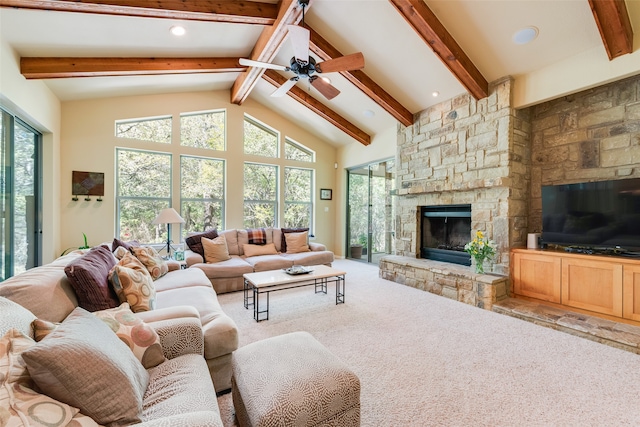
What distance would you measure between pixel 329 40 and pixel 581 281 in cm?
441

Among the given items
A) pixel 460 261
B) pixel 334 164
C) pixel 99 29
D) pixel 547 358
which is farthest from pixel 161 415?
pixel 334 164

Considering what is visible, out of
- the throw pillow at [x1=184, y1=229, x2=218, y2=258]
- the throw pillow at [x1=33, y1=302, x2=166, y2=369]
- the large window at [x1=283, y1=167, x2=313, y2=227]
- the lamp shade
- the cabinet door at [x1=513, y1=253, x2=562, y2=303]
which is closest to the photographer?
the throw pillow at [x1=33, y1=302, x2=166, y2=369]

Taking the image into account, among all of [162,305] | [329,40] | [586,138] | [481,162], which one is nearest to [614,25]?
[586,138]

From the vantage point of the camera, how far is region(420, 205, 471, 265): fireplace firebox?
14.4ft

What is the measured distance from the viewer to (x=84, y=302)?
1.74 metres

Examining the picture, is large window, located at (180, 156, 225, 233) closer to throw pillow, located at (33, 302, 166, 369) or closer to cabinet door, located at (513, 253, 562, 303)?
throw pillow, located at (33, 302, 166, 369)

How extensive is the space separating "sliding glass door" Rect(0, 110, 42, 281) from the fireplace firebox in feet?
18.7

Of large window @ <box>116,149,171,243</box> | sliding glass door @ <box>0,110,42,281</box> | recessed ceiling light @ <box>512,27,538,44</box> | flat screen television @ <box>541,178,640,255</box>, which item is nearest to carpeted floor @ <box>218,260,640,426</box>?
flat screen television @ <box>541,178,640,255</box>

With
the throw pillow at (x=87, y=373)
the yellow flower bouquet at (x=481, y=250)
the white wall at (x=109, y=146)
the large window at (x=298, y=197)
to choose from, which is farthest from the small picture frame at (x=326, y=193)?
the throw pillow at (x=87, y=373)

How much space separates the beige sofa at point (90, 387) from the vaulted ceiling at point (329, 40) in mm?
3069

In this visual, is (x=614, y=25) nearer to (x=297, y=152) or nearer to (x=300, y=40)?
(x=300, y=40)

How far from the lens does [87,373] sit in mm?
975

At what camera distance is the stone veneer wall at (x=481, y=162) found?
3688 millimetres

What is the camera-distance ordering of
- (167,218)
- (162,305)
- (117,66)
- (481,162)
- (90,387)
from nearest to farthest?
1. (90,387)
2. (162,305)
3. (117,66)
4. (481,162)
5. (167,218)
